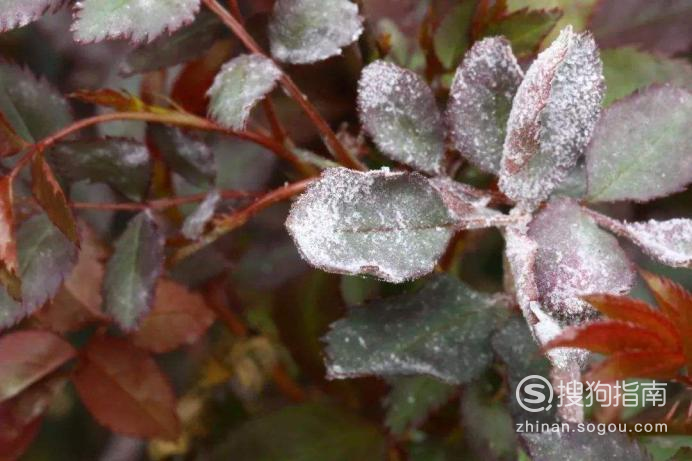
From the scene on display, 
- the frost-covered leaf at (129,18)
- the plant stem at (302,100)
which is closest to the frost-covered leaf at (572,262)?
the plant stem at (302,100)

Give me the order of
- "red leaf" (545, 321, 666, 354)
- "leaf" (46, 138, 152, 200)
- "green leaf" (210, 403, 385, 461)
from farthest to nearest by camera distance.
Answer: "green leaf" (210, 403, 385, 461) → "leaf" (46, 138, 152, 200) → "red leaf" (545, 321, 666, 354)

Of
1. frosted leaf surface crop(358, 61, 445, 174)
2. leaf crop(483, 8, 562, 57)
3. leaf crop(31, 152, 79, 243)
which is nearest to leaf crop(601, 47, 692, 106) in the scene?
leaf crop(483, 8, 562, 57)

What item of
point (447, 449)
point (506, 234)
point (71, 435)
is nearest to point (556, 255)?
point (506, 234)

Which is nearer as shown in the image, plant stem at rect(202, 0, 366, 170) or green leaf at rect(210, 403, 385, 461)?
plant stem at rect(202, 0, 366, 170)

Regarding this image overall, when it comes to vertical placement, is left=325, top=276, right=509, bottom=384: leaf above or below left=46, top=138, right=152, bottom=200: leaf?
below

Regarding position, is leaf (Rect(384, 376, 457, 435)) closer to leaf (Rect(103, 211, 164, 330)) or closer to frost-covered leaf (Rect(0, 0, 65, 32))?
leaf (Rect(103, 211, 164, 330))

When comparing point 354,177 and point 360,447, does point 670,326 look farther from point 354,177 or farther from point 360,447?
point 360,447

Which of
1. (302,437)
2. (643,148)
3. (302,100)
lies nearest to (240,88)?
(302,100)
